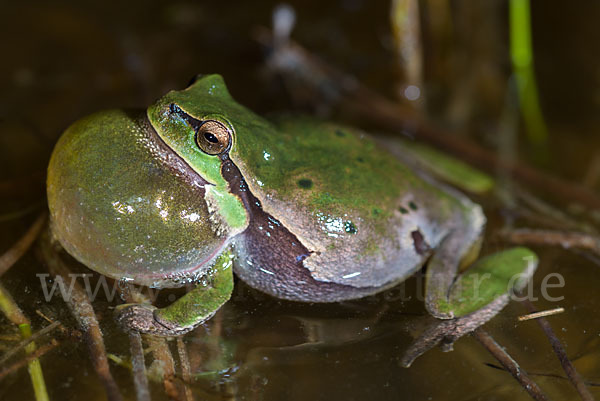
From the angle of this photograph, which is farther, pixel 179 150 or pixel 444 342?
pixel 444 342

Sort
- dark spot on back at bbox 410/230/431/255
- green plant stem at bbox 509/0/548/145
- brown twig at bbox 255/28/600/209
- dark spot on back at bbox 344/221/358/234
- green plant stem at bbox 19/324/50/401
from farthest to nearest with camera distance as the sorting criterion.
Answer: green plant stem at bbox 509/0/548/145 → brown twig at bbox 255/28/600/209 → dark spot on back at bbox 410/230/431/255 → dark spot on back at bbox 344/221/358/234 → green plant stem at bbox 19/324/50/401

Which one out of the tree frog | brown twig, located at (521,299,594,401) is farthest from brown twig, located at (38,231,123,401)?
brown twig, located at (521,299,594,401)

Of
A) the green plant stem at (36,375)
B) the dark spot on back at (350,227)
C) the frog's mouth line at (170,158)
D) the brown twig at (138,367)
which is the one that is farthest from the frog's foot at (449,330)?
the green plant stem at (36,375)

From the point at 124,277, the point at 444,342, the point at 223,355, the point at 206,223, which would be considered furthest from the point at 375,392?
the point at 124,277

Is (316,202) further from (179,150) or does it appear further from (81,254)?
(81,254)

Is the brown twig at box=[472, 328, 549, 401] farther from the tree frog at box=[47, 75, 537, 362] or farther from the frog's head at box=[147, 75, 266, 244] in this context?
the frog's head at box=[147, 75, 266, 244]

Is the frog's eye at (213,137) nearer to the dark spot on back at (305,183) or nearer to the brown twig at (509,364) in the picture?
the dark spot on back at (305,183)

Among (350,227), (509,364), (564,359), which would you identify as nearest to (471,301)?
(509,364)
